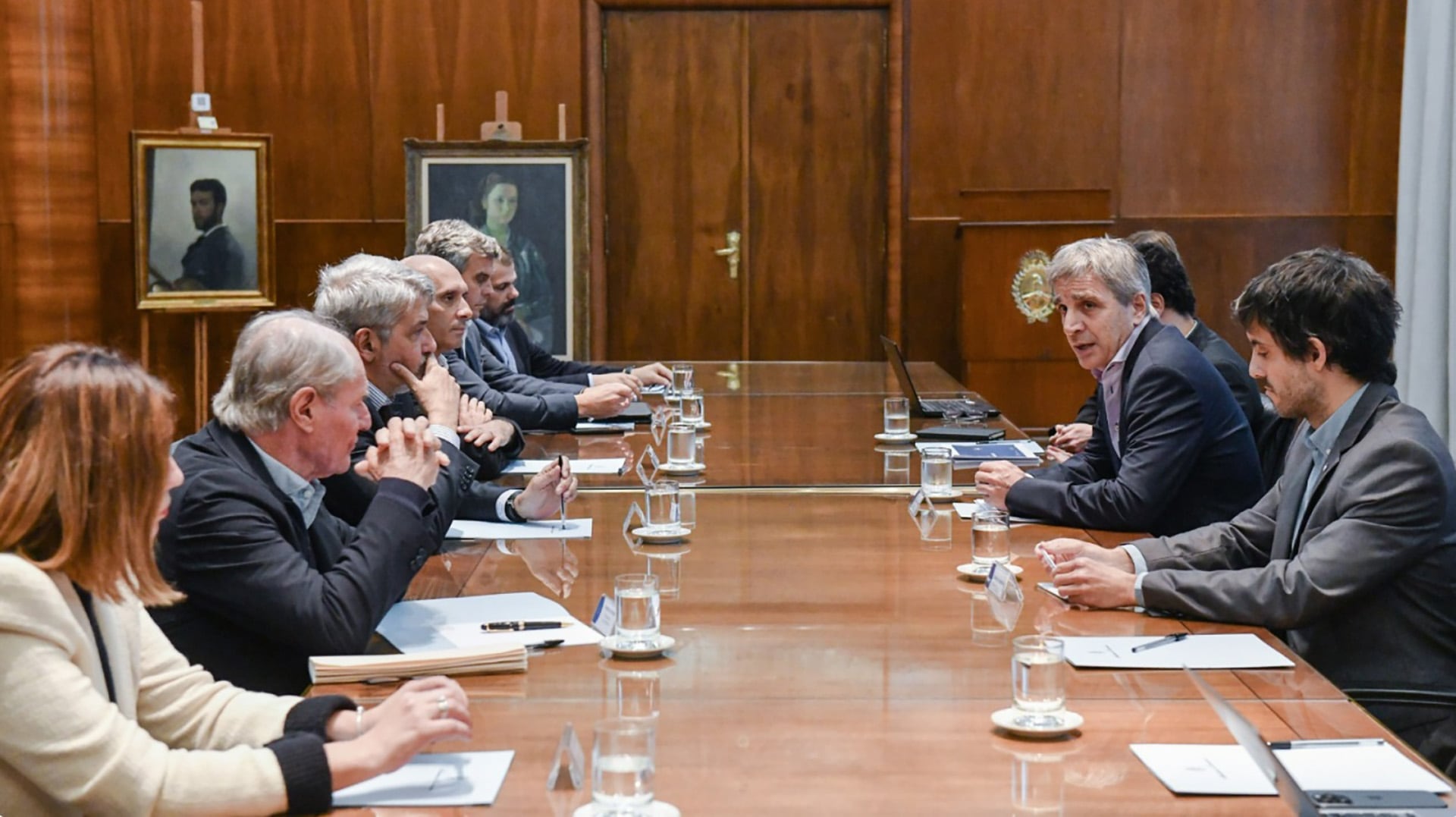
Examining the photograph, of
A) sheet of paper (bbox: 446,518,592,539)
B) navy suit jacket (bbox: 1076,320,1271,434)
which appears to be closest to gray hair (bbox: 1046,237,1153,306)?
navy suit jacket (bbox: 1076,320,1271,434)

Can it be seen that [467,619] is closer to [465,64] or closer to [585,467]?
[585,467]

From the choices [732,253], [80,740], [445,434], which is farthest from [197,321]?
[80,740]

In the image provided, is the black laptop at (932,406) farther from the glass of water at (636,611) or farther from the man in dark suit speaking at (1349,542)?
the glass of water at (636,611)

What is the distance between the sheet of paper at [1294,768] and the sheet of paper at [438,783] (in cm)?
78

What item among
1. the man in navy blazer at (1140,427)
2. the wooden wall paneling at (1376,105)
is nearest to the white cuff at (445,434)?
the man in navy blazer at (1140,427)

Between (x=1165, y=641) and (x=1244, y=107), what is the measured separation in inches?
297

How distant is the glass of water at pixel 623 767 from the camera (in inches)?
68.7

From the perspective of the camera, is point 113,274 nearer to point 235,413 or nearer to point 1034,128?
point 1034,128

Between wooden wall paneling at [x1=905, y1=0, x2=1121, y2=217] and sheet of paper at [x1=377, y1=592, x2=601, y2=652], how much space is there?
7097mm

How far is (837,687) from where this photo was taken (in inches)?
92.4

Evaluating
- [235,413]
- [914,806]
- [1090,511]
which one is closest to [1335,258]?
[1090,511]

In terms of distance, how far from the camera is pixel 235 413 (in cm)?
261

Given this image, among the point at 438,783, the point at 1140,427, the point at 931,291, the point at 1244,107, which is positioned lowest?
the point at 438,783

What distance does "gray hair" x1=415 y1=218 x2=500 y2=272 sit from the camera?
5695mm
